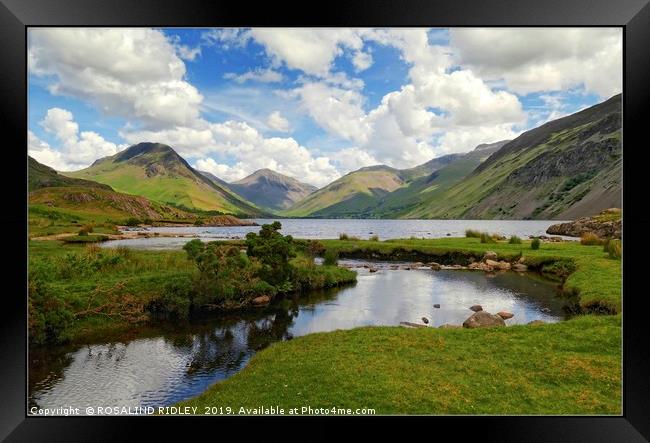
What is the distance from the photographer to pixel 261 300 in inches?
754

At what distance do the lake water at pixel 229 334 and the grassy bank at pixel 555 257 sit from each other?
162 centimetres

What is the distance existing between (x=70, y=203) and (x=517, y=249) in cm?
4837

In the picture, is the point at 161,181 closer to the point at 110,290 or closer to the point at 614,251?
the point at 110,290

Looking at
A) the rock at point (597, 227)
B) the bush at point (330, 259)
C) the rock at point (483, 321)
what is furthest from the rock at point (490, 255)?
the rock at point (483, 321)

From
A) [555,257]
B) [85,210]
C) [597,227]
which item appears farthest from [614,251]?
[85,210]

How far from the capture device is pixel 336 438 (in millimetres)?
5727

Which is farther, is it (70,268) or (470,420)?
(70,268)

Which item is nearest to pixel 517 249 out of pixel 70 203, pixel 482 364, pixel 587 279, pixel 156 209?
pixel 587 279

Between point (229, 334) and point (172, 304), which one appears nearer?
point (229, 334)

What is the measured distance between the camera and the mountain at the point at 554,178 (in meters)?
107

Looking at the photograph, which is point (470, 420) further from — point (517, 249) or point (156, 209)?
point (156, 209)

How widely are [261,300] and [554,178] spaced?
139m

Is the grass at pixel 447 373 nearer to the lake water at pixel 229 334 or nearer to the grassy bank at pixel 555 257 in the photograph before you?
the lake water at pixel 229 334

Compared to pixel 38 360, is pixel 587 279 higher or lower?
higher
